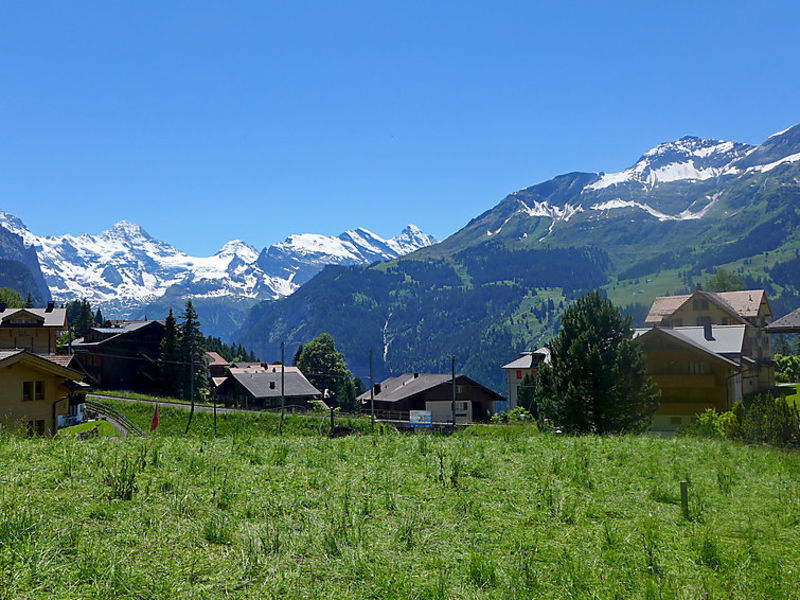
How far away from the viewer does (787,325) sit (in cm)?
3025

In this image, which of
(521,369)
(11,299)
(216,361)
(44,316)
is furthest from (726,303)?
(11,299)

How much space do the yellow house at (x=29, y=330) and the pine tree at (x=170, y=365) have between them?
14983mm

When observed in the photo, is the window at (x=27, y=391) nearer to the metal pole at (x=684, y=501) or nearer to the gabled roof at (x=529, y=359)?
the metal pole at (x=684, y=501)

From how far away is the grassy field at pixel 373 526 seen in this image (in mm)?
7152

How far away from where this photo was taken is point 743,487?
42.0 feet

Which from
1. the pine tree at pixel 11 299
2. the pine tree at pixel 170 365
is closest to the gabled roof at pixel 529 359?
the pine tree at pixel 170 365

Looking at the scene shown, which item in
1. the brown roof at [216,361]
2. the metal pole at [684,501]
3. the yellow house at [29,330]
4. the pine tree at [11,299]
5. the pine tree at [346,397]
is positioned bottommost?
the pine tree at [346,397]

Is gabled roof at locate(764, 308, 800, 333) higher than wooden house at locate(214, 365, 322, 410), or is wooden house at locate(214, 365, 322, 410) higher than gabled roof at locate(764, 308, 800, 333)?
gabled roof at locate(764, 308, 800, 333)

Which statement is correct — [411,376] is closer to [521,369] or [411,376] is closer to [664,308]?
[521,369]

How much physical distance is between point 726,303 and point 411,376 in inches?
2087

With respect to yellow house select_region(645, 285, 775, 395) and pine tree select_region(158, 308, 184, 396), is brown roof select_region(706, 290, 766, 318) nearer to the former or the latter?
yellow house select_region(645, 285, 775, 395)

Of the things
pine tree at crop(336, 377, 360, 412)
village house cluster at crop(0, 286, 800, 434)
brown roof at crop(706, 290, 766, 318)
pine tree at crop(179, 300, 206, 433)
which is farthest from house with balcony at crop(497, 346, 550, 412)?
pine tree at crop(179, 300, 206, 433)

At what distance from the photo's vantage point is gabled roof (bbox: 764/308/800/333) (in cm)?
2933

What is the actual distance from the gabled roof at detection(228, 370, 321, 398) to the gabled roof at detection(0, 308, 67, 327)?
26264mm
